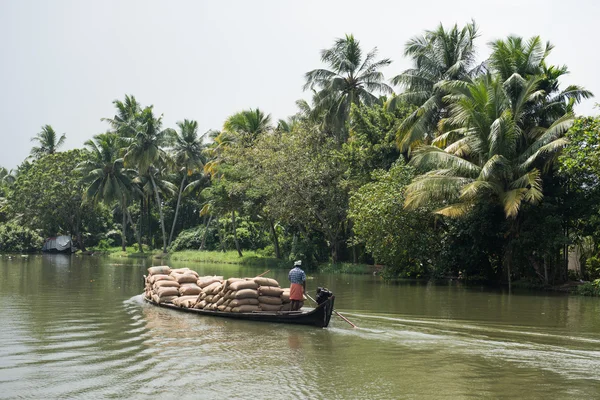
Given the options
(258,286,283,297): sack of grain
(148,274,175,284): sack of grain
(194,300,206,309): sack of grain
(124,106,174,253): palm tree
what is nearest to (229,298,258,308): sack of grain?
(258,286,283,297): sack of grain

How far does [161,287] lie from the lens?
16656 mm

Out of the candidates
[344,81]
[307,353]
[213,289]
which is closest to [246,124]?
[344,81]

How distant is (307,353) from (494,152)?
43.3 ft

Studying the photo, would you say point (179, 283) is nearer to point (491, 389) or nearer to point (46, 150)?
point (491, 389)

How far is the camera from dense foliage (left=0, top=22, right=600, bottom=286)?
21156mm

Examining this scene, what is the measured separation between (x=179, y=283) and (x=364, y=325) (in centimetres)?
618

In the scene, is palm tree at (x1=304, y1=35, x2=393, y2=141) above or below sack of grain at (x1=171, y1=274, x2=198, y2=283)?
above

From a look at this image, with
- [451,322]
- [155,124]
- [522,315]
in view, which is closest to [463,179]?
[522,315]

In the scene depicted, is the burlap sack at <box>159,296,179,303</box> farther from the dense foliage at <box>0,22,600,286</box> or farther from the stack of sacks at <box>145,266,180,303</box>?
the dense foliage at <box>0,22,600,286</box>

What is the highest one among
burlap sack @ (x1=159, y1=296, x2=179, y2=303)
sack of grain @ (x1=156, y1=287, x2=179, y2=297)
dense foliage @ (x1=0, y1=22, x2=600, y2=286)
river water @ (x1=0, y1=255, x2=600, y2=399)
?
dense foliage @ (x1=0, y1=22, x2=600, y2=286)

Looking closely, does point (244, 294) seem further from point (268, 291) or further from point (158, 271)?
point (158, 271)

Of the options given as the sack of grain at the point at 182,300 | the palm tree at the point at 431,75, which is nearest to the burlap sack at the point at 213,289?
the sack of grain at the point at 182,300

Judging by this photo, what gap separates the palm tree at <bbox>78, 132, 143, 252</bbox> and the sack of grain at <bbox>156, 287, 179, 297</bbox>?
32065 millimetres

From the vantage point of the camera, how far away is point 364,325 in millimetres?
13219
